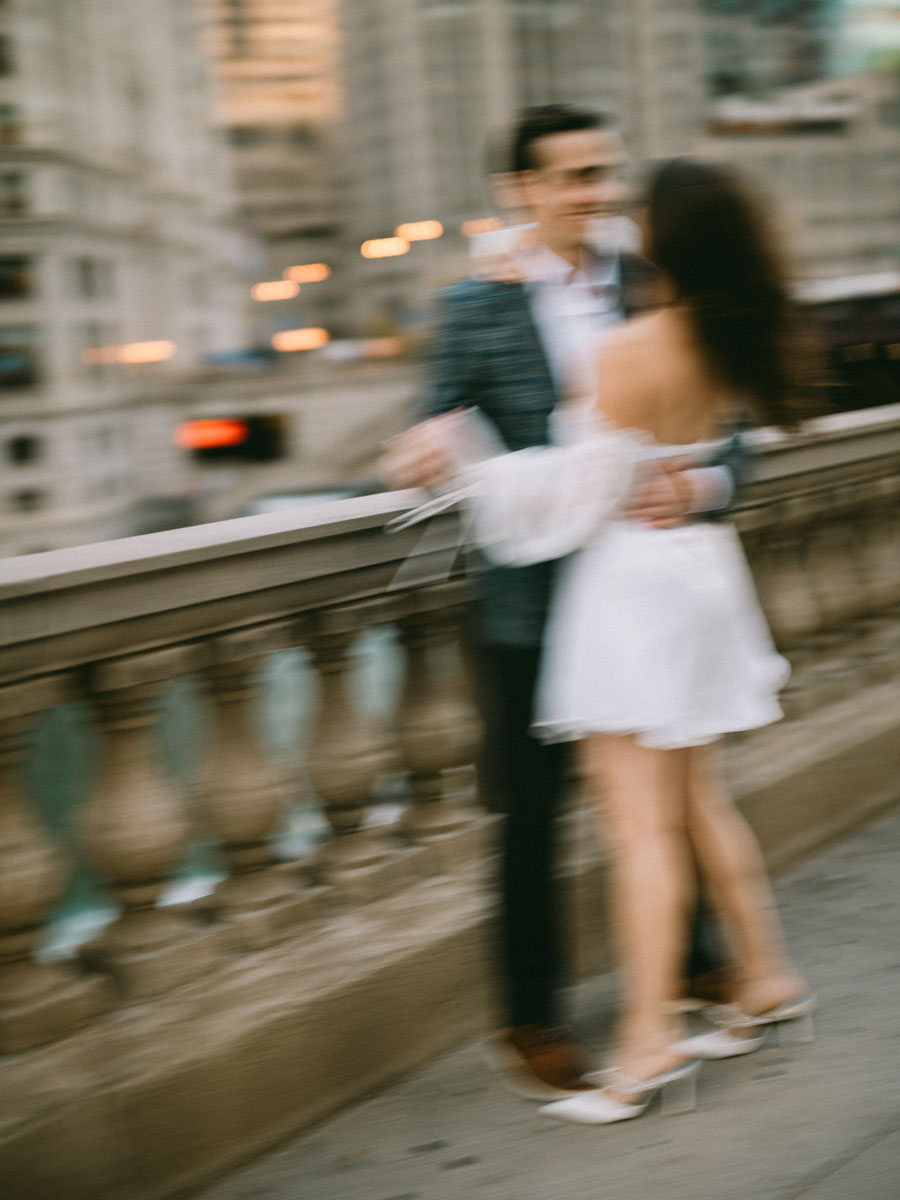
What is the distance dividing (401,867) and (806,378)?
4.44ft

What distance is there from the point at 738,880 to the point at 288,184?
119 meters

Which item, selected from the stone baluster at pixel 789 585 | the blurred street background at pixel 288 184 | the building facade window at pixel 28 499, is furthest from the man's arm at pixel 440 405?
the building facade window at pixel 28 499

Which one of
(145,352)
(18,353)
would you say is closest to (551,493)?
(18,353)

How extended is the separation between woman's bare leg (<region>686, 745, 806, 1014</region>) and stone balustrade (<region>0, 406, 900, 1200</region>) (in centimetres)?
57

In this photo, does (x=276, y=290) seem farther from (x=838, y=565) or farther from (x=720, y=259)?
(x=720, y=259)

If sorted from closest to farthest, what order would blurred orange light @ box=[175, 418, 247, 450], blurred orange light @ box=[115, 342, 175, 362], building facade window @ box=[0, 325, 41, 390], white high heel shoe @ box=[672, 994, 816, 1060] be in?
white high heel shoe @ box=[672, 994, 816, 1060] < blurred orange light @ box=[175, 418, 247, 450] < building facade window @ box=[0, 325, 41, 390] < blurred orange light @ box=[115, 342, 175, 362]

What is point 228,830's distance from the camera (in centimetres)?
288

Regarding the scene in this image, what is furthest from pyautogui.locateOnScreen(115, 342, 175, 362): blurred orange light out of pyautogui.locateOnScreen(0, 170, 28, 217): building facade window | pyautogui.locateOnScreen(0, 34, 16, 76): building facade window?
pyautogui.locateOnScreen(0, 34, 16, 76): building facade window

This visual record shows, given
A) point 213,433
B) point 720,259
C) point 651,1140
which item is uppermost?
point 720,259

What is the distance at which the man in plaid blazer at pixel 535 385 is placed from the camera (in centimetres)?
266

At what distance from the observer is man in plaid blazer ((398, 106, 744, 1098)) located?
2.66m

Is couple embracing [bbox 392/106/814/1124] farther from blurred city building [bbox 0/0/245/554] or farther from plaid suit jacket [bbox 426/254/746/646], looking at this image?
blurred city building [bbox 0/0/245/554]

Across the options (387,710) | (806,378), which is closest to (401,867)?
(387,710)

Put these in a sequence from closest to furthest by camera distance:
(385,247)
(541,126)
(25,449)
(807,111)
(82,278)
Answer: (541,126), (25,449), (82,278), (807,111), (385,247)
